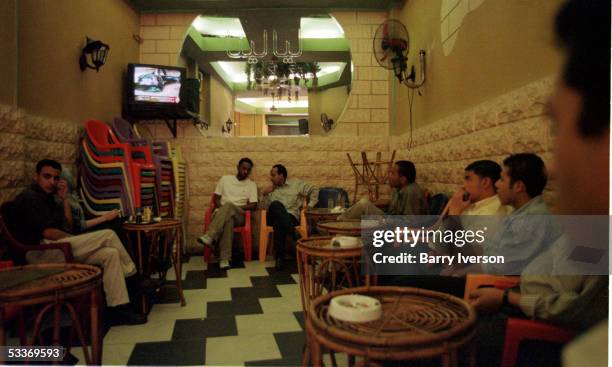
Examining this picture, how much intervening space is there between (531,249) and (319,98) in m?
7.36

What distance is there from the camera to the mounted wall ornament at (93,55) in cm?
371

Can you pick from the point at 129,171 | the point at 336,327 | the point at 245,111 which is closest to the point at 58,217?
the point at 129,171

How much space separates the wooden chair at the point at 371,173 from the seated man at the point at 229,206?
→ 1223 mm

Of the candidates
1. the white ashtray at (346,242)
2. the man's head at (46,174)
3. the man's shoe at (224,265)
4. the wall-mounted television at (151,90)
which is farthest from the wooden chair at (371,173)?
the man's head at (46,174)

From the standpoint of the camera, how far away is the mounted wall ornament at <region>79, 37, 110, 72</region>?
371 centimetres

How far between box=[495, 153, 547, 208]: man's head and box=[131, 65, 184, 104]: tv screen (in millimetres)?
3784

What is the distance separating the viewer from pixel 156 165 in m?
4.08

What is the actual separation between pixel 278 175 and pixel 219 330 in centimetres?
255

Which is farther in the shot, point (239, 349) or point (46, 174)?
point (46, 174)

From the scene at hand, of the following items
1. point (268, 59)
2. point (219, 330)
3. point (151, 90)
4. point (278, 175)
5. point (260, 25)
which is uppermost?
point (260, 25)

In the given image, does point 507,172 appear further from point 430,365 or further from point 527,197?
point 430,365

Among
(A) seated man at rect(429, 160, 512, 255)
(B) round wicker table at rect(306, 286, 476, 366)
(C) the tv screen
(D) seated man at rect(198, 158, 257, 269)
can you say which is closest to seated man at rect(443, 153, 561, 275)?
(A) seated man at rect(429, 160, 512, 255)

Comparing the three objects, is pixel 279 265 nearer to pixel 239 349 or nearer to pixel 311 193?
pixel 311 193

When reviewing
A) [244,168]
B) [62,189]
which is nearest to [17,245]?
[62,189]
